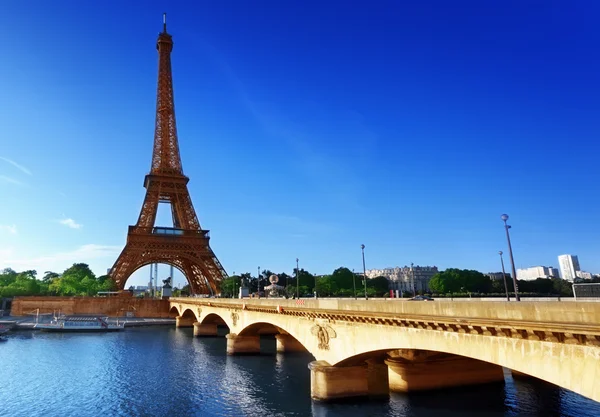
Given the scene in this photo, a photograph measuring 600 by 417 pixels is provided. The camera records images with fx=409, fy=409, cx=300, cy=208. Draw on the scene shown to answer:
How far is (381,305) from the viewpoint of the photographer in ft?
63.1

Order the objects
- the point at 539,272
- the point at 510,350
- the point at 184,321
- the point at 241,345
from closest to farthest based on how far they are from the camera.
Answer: the point at 510,350, the point at 241,345, the point at 184,321, the point at 539,272

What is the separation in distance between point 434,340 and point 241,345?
35147 millimetres

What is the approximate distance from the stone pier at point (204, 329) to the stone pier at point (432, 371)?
146 ft

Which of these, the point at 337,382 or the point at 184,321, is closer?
the point at 337,382

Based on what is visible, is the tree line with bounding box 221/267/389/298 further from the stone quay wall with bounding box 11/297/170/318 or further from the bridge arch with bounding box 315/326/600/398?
the bridge arch with bounding box 315/326/600/398

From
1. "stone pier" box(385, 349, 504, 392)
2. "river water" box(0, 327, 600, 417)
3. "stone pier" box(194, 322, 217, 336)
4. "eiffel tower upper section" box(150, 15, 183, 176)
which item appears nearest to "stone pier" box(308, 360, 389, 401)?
"river water" box(0, 327, 600, 417)

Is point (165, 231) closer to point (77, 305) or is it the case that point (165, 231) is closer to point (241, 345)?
point (77, 305)

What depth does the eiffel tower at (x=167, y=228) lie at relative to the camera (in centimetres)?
8725

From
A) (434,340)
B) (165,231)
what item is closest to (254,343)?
(434,340)

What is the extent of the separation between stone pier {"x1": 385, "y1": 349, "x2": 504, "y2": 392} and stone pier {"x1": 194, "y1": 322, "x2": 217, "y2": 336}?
44620 millimetres

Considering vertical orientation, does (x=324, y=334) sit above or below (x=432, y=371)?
above

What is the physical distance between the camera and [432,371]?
27609 mm

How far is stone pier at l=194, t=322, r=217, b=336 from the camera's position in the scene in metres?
65.9

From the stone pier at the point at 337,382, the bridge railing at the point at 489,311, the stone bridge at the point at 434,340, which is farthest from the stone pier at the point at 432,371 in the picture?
the bridge railing at the point at 489,311
